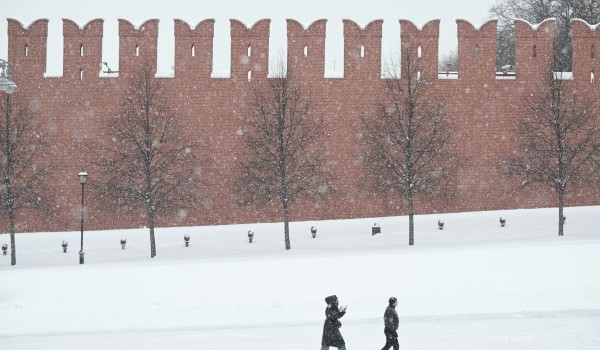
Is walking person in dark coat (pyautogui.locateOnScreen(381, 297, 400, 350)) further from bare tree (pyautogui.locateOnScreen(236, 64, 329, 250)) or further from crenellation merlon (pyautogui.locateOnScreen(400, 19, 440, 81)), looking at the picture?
crenellation merlon (pyautogui.locateOnScreen(400, 19, 440, 81))

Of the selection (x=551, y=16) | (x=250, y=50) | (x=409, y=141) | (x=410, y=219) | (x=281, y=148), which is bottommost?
(x=410, y=219)

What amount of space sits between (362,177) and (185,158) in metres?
6.75

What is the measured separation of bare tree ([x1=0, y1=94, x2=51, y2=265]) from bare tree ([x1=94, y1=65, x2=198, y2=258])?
83.3 inches

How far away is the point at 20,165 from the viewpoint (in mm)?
26469

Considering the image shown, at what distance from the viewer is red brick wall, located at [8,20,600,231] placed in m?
27.6

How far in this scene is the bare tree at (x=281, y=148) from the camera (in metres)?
25.5

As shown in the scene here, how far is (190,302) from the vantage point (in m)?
16.9

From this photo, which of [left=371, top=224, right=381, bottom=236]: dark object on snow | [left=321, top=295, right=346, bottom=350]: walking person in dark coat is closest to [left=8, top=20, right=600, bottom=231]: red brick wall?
[left=371, top=224, right=381, bottom=236]: dark object on snow

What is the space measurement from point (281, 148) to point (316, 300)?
9.37m

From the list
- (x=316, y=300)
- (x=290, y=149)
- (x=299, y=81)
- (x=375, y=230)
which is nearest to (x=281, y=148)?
(x=290, y=149)

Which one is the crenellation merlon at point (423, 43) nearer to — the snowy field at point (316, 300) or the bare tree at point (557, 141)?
the bare tree at point (557, 141)

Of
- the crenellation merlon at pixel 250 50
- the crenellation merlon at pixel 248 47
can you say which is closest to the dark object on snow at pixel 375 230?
the crenellation merlon at pixel 248 47

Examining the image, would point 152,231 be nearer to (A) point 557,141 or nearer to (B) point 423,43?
(B) point 423,43

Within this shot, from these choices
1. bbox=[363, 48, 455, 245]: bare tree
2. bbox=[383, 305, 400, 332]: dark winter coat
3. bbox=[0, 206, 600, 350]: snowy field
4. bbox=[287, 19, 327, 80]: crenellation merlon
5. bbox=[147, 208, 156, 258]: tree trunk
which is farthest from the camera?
bbox=[287, 19, 327, 80]: crenellation merlon
